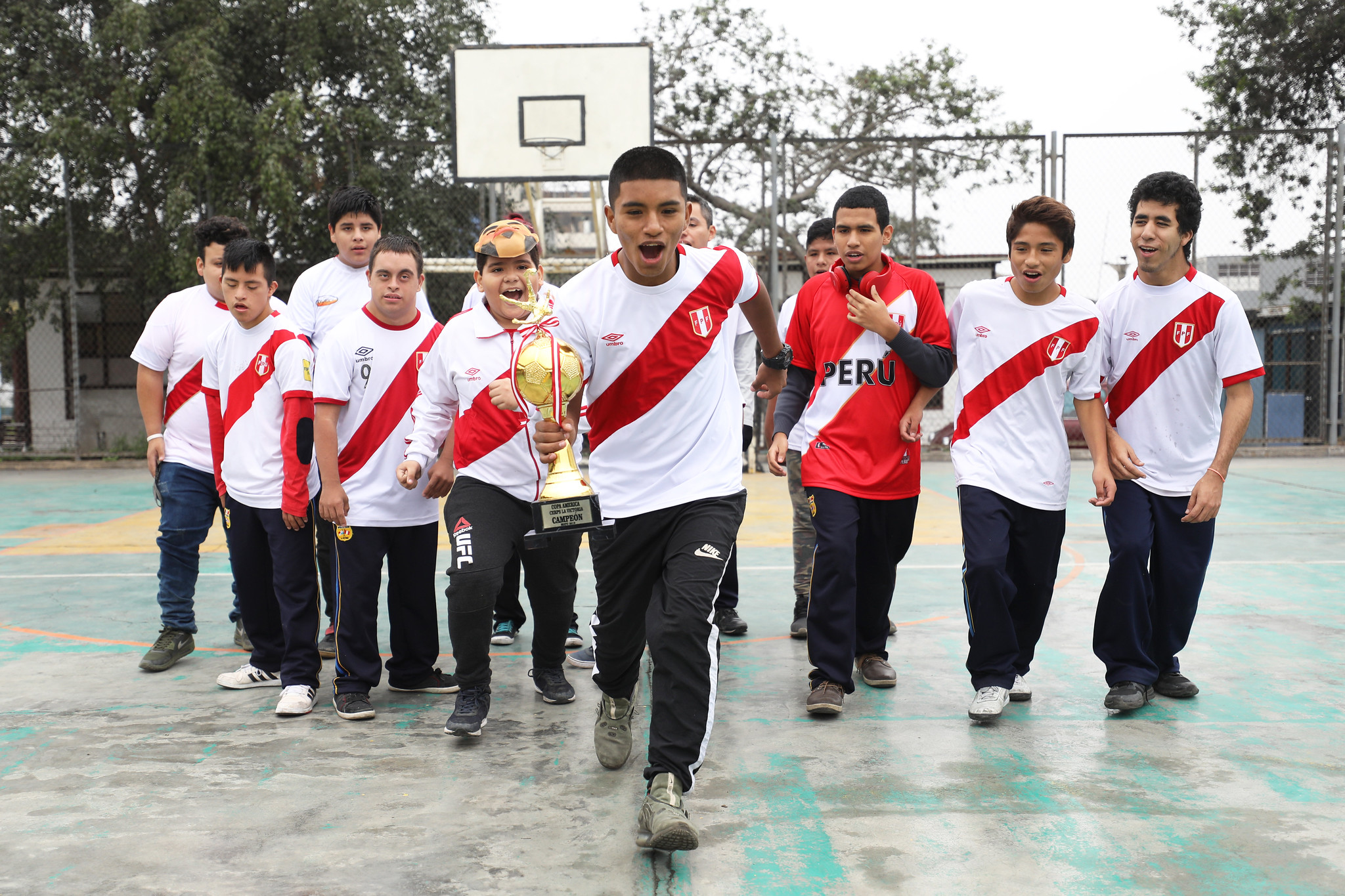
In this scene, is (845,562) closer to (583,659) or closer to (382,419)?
(583,659)

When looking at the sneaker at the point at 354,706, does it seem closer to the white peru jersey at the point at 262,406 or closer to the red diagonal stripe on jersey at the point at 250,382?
the white peru jersey at the point at 262,406

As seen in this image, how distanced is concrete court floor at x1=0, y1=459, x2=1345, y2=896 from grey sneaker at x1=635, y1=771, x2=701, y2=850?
0.20 feet

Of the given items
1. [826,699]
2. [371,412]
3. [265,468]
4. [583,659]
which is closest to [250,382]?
[265,468]

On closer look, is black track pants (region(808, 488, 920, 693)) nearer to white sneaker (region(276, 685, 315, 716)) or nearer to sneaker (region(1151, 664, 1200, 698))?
sneaker (region(1151, 664, 1200, 698))

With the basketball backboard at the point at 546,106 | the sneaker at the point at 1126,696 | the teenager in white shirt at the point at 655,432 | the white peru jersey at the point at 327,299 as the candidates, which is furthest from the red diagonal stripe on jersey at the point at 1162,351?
the basketball backboard at the point at 546,106

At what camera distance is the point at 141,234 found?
55.0 feet

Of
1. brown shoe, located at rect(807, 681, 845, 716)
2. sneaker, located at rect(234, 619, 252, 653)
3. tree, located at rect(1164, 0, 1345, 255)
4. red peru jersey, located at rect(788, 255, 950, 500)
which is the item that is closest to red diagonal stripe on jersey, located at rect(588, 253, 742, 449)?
red peru jersey, located at rect(788, 255, 950, 500)

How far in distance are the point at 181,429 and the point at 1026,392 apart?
3.75 m

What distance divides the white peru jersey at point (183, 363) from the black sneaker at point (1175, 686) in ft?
13.5

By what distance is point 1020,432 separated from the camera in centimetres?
407

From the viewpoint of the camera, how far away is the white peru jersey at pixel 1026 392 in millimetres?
4043

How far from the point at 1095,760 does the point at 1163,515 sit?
114 centimetres

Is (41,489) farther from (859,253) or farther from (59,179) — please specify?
(859,253)

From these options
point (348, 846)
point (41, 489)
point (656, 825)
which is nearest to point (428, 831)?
point (348, 846)
